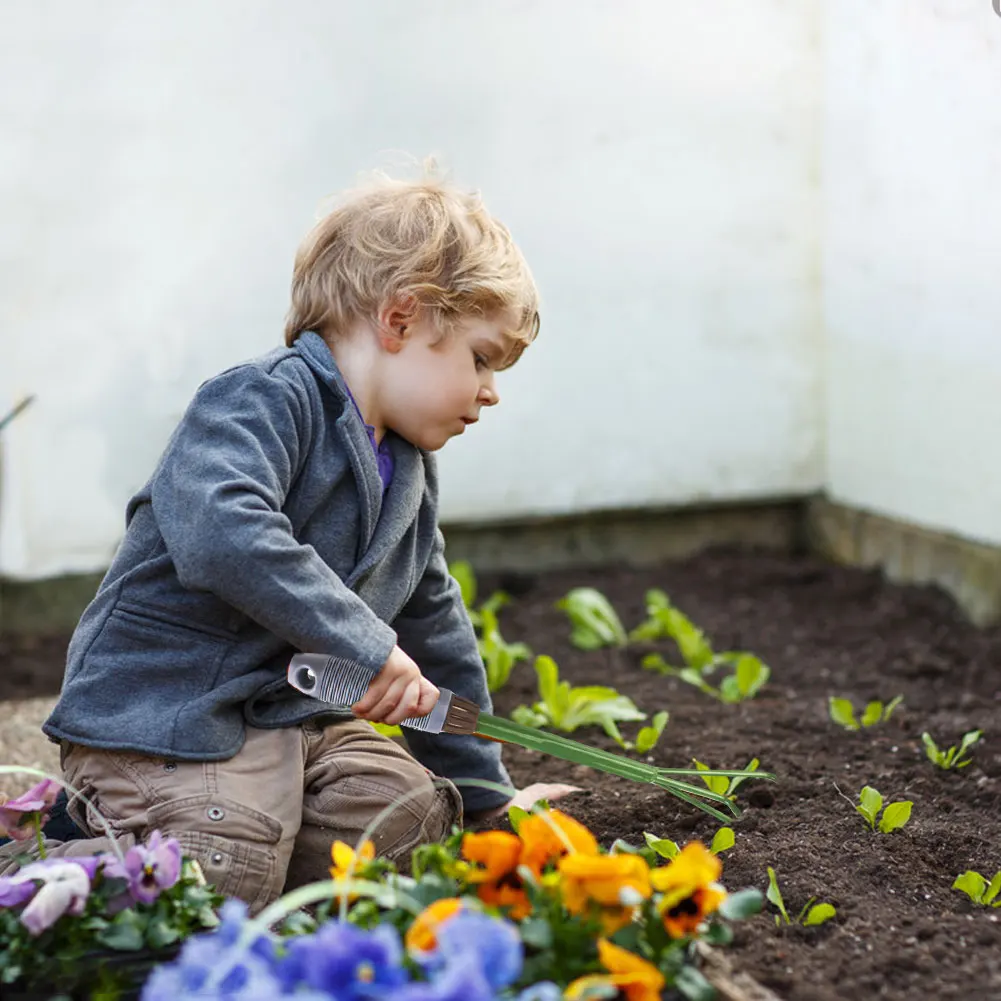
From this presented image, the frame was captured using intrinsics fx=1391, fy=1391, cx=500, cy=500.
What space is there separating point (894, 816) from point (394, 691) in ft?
2.65

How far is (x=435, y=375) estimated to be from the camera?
211 cm

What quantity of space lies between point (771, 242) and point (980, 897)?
2824 millimetres

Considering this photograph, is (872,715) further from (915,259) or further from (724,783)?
(915,259)

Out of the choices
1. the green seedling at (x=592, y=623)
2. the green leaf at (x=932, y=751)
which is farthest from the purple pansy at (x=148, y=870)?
the green seedling at (x=592, y=623)

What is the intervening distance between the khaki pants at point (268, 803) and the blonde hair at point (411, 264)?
65cm

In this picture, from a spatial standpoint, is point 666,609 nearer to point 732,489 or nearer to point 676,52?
point 732,489

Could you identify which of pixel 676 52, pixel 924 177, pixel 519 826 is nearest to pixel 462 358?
pixel 519 826

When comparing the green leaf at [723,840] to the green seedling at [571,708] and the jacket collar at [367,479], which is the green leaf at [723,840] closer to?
the jacket collar at [367,479]

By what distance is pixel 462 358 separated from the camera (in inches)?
83.5

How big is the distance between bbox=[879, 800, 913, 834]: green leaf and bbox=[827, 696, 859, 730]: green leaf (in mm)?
649

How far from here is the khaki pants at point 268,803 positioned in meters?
1.94

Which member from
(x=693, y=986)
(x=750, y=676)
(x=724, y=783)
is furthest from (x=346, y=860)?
(x=750, y=676)

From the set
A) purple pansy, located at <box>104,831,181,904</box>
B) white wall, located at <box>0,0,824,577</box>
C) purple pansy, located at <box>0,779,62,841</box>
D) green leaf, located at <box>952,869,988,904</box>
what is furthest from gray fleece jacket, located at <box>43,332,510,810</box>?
white wall, located at <box>0,0,824,577</box>

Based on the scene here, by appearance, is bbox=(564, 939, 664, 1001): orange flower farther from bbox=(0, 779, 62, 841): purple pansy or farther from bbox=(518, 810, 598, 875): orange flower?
bbox=(0, 779, 62, 841): purple pansy
